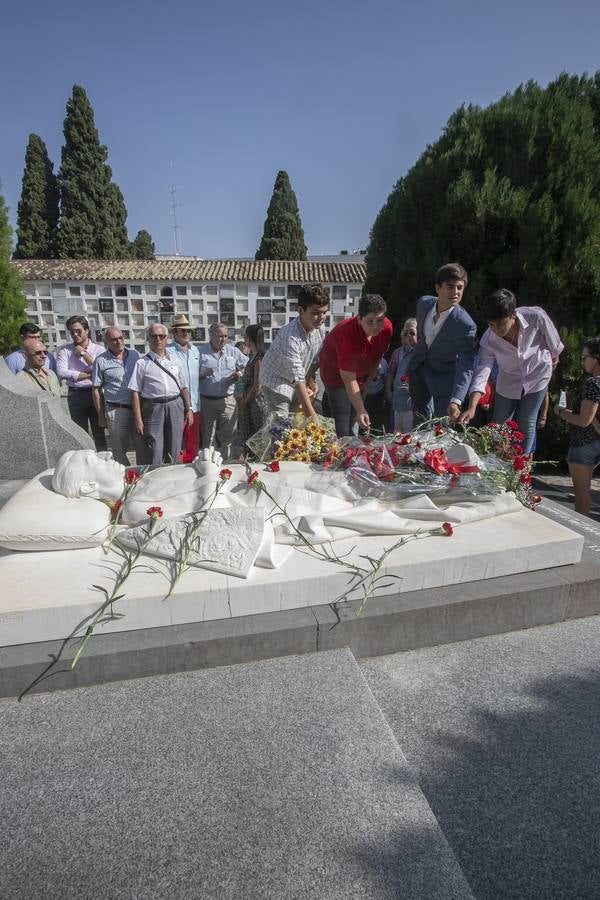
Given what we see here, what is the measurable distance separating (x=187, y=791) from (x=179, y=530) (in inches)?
38.0

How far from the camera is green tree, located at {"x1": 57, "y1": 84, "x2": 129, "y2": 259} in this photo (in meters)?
24.3

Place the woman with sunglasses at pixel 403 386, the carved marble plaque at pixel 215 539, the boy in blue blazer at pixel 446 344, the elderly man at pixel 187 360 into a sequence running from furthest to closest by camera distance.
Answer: the woman with sunglasses at pixel 403 386
the elderly man at pixel 187 360
the boy in blue blazer at pixel 446 344
the carved marble plaque at pixel 215 539

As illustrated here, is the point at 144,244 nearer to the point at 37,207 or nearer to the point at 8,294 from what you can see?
the point at 37,207

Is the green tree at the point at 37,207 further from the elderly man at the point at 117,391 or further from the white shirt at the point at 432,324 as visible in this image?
the white shirt at the point at 432,324

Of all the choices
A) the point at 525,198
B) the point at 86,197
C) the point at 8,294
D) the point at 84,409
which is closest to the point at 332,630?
the point at 84,409

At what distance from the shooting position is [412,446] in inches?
113

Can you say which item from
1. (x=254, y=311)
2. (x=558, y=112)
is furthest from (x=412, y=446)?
(x=254, y=311)

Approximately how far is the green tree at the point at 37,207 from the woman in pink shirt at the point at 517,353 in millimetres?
26190

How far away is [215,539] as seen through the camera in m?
2.16

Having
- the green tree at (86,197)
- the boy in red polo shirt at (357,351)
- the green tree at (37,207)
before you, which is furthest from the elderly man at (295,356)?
the green tree at (37,207)

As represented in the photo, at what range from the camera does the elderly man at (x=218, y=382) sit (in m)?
5.28

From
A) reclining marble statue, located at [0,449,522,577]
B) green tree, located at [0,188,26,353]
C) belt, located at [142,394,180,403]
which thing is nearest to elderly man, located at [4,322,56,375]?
belt, located at [142,394,180,403]

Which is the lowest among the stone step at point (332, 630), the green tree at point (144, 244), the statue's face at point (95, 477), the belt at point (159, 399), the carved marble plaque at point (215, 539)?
the stone step at point (332, 630)

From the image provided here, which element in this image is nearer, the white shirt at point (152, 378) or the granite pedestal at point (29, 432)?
the granite pedestal at point (29, 432)
